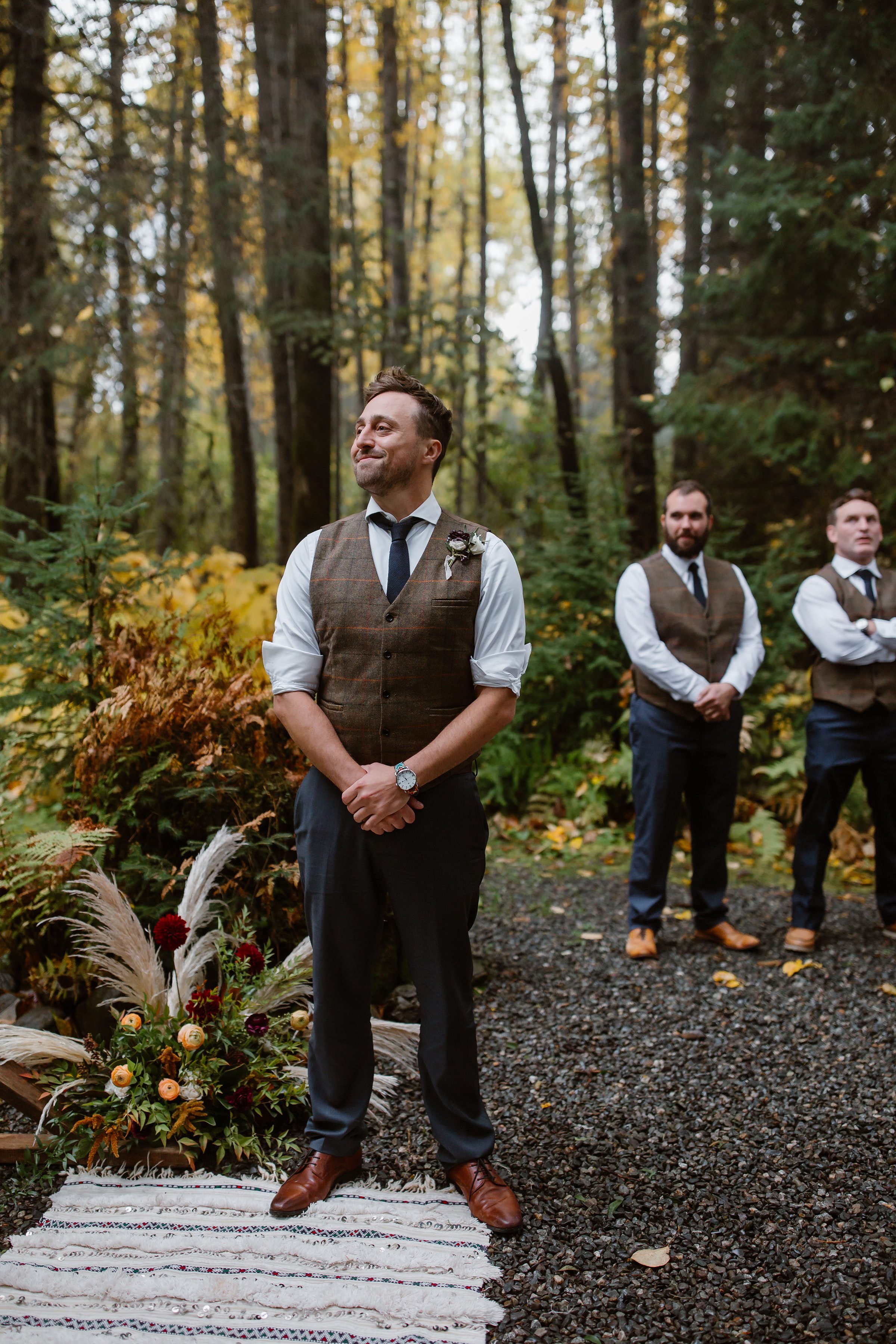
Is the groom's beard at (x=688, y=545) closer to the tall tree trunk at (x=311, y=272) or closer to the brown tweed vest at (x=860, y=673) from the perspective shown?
the brown tweed vest at (x=860, y=673)

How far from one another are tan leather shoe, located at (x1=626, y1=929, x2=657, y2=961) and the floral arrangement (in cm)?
171

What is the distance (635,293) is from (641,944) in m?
6.93

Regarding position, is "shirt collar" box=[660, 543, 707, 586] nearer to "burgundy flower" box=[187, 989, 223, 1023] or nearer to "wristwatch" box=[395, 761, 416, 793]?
"wristwatch" box=[395, 761, 416, 793]

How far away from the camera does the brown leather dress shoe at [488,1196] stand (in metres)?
2.62

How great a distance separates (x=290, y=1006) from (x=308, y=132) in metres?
9.03

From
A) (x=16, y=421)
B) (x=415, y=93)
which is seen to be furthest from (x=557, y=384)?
(x=415, y=93)

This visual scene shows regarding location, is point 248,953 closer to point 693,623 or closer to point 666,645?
point 666,645

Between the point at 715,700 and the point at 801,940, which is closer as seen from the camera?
the point at 715,700

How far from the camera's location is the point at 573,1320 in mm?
2275

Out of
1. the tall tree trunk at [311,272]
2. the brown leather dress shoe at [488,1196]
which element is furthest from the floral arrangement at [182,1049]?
the tall tree trunk at [311,272]

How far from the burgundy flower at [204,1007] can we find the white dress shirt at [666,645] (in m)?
2.47

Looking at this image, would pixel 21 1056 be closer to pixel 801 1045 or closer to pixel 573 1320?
pixel 573 1320

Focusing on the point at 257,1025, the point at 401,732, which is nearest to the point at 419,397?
the point at 401,732

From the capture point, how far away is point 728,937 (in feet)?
15.9
